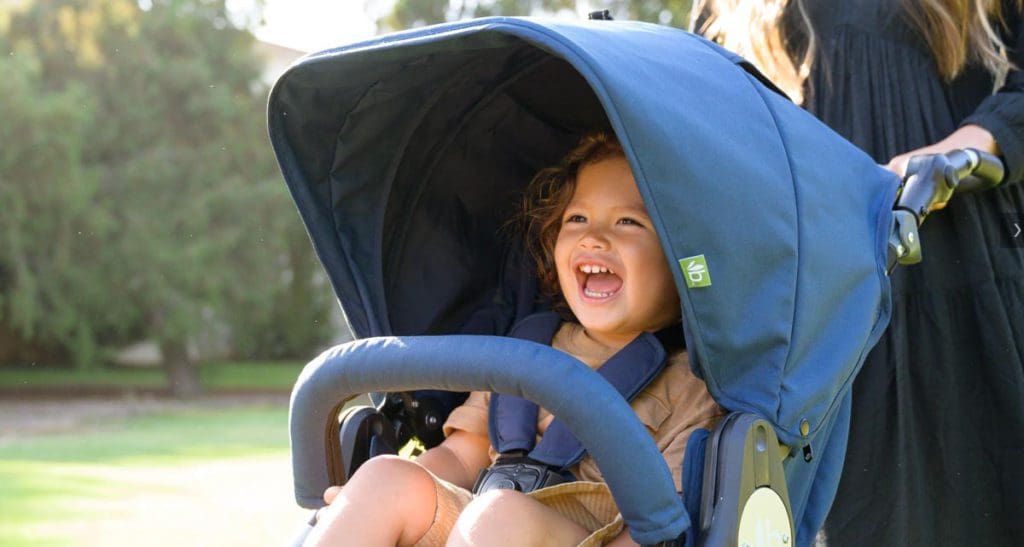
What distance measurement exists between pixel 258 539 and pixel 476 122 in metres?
3.58

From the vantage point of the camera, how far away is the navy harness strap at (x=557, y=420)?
2188 mm

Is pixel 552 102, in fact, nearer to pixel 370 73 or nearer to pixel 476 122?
pixel 476 122

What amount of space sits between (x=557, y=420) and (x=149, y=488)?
6.19 metres

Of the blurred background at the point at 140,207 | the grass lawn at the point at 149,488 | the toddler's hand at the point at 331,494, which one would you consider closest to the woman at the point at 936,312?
the toddler's hand at the point at 331,494

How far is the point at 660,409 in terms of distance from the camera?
218cm

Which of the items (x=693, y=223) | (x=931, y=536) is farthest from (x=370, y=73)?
(x=931, y=536)

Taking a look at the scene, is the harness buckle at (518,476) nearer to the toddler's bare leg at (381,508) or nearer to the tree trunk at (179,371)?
the toddler's bare leg at (381,508)

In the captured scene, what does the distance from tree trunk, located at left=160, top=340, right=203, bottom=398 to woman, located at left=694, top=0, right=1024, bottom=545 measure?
16.6 m

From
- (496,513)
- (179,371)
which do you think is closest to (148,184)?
(179,371)

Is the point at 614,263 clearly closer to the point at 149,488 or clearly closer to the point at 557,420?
the point at 557,420

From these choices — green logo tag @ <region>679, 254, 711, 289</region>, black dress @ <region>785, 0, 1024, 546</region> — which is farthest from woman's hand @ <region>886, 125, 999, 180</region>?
green logo tag @ <region>679, 254, 711, 289</region>

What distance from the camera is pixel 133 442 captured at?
11.9m

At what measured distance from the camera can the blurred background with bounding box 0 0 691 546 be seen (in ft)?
52.9

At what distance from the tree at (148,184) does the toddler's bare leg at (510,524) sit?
15.4 meters
